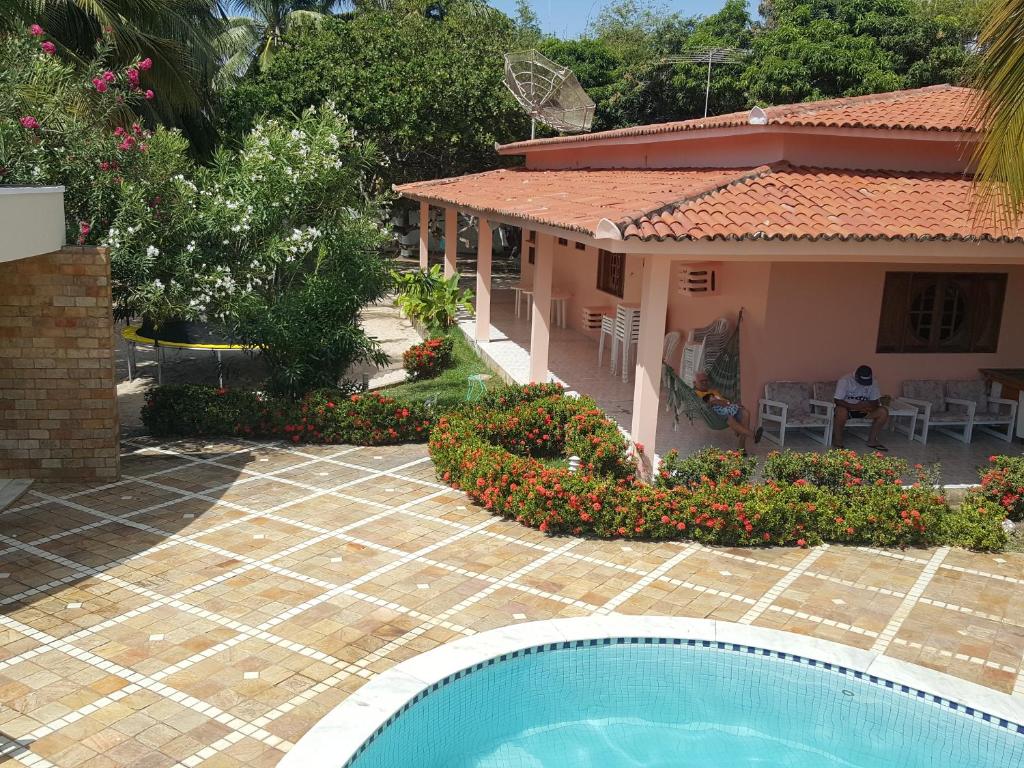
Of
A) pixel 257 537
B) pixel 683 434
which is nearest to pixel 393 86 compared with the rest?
pixel 683 434

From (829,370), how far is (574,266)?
8582mm

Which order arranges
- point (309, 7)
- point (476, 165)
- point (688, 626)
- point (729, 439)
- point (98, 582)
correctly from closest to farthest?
point (688, 626)
point (98, 582)
point (729, 439)
point (476, 165)
point (309, 7)

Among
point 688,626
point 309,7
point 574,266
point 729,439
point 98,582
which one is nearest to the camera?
point 688,626

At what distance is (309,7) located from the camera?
3909 centimetres

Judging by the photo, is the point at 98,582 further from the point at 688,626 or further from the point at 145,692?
the point at 688,626

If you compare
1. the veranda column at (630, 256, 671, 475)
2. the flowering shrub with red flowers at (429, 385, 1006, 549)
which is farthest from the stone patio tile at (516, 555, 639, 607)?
the veranda column at (630, 256, 671, 475)

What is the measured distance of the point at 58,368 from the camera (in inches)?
384

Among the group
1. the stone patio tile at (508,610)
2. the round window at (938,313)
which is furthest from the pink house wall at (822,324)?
the stone patio tile at (508,610)

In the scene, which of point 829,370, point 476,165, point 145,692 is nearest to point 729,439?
point 829,370

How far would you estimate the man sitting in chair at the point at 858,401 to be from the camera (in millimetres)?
11172

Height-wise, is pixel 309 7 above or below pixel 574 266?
above

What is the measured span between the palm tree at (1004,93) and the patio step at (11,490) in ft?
32.4

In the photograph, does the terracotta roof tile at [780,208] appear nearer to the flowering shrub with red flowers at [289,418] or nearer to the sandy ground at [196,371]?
the flowering shrub with red flowers at [289,418]

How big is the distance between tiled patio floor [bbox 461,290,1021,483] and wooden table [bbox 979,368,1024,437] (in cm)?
45
